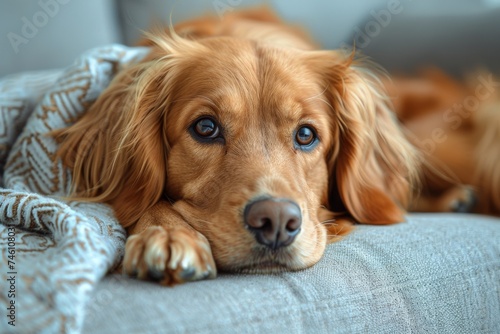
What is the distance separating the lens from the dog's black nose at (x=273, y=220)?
1.60m

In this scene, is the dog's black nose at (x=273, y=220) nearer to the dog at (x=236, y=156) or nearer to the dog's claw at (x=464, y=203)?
the dog at (x=236, y=156)

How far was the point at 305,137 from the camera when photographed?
211 cm

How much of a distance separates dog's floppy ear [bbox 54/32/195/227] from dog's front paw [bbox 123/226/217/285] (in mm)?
453

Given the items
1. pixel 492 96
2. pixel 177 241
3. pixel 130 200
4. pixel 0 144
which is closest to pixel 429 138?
pixel 492 96

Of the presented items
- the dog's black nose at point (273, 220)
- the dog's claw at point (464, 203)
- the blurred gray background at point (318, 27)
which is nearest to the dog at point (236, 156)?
the dog's black nose at point (273, 220)

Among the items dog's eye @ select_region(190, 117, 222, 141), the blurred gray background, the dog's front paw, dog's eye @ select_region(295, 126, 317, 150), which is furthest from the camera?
the blurred gray background

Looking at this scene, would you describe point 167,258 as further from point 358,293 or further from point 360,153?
point 360,153

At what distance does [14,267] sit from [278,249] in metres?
0.72

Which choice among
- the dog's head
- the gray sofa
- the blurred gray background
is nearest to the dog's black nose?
the dog's head

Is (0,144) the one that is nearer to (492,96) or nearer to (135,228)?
(135,228)

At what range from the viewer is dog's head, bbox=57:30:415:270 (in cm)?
169

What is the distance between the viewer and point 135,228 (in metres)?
1.88

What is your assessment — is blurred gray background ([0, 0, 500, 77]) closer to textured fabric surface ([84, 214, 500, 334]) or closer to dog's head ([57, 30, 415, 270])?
dog's head ([57, 30, 415, 270])

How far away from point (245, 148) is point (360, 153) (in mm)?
637
